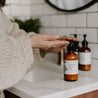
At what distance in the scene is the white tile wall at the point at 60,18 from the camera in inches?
53.7

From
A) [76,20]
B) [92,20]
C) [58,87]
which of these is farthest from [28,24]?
[58,87]

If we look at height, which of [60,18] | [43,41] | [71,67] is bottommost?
[71,67]

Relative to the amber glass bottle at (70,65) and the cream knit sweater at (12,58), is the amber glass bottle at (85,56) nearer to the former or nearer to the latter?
the amber glass bottle at (70,65)

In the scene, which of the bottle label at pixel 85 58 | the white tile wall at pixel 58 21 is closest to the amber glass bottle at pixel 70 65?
the bottle label at pixel 85 58

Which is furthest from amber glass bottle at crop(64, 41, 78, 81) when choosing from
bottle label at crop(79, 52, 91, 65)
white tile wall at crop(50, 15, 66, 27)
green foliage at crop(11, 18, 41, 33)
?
green foliage at crop(11, 18, 41, 33)

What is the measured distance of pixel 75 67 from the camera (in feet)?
3.54

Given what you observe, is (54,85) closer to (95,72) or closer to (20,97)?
(20,97)

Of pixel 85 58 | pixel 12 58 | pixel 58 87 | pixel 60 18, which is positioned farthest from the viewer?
pixel 60 18

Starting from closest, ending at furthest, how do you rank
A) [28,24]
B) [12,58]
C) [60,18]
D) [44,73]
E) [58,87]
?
[12,58] < [58,87] < [44,73] < [60,18] < [28,24]

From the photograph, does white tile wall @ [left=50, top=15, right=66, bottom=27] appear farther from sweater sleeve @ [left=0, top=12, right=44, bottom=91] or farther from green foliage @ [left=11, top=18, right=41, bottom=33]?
sweater sleeve @ [left=0, top=12, right=44, bottom=91]

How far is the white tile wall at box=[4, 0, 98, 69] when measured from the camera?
1365mm

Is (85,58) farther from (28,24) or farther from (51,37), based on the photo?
(28,24)

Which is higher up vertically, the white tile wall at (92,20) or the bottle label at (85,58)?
the white tile wall at (92,20)

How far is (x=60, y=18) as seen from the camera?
5.39 feet
